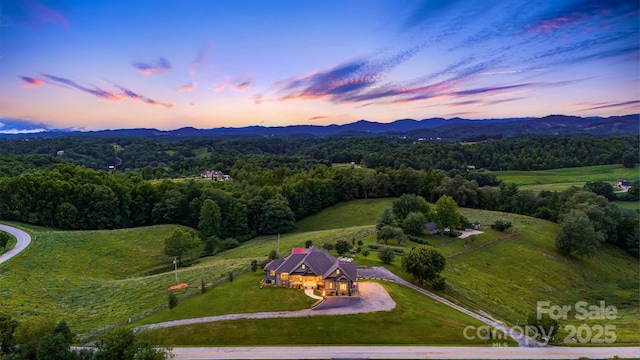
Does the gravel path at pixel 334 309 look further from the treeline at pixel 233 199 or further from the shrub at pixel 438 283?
the treeline at pixel 233 199

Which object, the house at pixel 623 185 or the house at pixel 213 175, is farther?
the house at pixel 213 175

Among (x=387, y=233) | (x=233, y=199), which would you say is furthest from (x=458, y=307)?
(x=233, y=199)

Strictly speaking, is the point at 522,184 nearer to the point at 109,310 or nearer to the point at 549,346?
the point at 549,346

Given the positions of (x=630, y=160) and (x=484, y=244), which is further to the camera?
(x=630, y=160)

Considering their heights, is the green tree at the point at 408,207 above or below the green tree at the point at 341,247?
above

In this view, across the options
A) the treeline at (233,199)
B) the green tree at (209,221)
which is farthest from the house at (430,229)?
the green tree at (209,221)

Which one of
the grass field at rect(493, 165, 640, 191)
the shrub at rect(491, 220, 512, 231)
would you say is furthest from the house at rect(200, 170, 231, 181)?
the grass field at rect(493, 165, 640, 191)

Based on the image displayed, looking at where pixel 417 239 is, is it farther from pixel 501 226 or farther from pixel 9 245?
pixel 9 245
